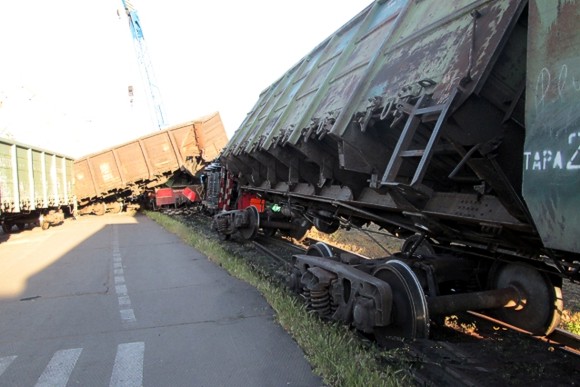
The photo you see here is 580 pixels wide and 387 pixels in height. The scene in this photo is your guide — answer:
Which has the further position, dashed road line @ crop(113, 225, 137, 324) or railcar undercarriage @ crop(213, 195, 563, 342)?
dashed road line @ crop(113, 225, 137, 324)

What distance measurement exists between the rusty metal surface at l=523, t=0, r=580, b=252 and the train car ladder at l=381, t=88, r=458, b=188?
597mm

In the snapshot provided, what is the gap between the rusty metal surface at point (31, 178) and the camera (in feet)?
42.2

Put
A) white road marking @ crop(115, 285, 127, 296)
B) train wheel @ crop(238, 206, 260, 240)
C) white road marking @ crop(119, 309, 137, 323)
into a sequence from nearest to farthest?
1. white road marking @ crop(119, 309, 137, 323)
2. white road marking @ crop(115, 285, 127, 296)
3. train wheel @ crop(238, 206, 260, 240)

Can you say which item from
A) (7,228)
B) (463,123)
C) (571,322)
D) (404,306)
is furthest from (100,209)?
(463,123)

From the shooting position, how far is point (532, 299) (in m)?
3.98

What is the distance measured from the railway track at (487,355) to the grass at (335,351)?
0.56 feet

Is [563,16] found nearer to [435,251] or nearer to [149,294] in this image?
[435,251]

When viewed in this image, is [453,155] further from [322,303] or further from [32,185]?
[32,185]

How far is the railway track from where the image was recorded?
3.15 meters

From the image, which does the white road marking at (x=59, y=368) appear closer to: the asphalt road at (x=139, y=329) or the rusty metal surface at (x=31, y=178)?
the asphalt road at (x=139, y=329)

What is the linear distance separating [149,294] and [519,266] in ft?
15.7

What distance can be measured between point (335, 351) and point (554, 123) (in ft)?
7.97

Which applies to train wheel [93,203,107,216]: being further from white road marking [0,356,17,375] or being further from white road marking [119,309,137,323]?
white road marking [0,356,17,375]

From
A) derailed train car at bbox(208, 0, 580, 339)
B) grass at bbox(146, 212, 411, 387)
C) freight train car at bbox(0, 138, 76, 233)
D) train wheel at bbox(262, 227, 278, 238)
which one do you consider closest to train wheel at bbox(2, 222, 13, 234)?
freight train car at bbox(0, 138, 76, 233)
